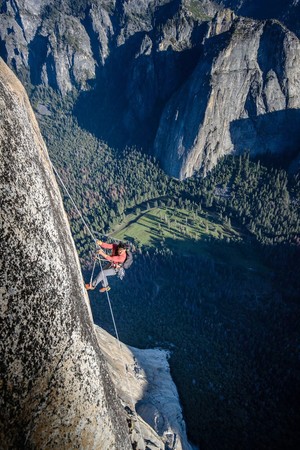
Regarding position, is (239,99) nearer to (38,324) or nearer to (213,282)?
(213,282)

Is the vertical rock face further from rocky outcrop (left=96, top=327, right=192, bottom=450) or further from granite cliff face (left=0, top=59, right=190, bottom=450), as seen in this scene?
rocky outcrop (left=96, top=327, right=192, bottom=450)

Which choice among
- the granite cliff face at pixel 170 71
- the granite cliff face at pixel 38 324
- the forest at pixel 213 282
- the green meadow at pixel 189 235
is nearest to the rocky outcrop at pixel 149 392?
the forest at pixel 213 282

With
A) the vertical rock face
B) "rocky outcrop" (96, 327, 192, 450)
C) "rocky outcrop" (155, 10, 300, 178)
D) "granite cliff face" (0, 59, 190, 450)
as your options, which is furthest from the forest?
the vertical rock face

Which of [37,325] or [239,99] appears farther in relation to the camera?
[239,99]

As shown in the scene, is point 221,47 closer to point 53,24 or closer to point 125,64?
point 125,64

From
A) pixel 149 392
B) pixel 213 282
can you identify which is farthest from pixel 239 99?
pixel 149 392

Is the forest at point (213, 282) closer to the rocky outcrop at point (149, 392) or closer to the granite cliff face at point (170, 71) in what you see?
the rocky outcrop at point (149, 392)
